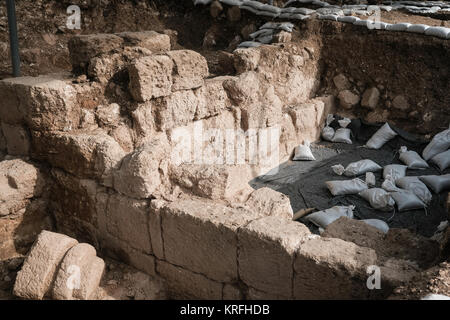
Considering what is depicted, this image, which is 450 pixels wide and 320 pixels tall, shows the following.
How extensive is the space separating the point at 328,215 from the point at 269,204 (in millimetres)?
1577

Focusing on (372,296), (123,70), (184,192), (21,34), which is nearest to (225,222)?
(184,192)

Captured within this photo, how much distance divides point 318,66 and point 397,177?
2.78 metres

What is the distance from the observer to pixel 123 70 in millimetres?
5020

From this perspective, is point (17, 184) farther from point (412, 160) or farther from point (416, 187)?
point (412, 160)

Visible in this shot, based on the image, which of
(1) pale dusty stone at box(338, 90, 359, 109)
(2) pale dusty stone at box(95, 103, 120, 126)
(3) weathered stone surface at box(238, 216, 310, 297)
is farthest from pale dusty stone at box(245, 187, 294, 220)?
(1) pale dusty stone at box(338, 90, 359, 109)

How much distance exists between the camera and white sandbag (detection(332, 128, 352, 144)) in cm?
771

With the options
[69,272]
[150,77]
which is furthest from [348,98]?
[69,272]

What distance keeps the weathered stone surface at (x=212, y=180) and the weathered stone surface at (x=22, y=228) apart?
1.74 m

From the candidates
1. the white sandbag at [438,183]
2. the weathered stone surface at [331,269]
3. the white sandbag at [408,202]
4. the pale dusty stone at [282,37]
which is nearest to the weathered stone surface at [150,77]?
the weathered stone surface at [331,269]

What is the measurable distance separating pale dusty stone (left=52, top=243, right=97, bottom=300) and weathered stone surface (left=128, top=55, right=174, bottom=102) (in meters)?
1.90

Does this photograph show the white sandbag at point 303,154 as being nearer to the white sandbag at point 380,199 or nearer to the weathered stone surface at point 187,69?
the white sandbag at point 380,199

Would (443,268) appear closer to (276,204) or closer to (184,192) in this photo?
(276,204)

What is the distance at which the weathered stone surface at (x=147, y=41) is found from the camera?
5.26m

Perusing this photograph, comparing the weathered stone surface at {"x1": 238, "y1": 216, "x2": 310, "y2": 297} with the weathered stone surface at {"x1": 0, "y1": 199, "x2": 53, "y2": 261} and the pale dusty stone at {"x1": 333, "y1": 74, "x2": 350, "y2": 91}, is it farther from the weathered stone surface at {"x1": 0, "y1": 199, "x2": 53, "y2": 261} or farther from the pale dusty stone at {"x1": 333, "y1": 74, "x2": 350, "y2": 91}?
the pale dusty stone at {"x1": 333, "y1": 74, "x2": 350, "y2": 91}
